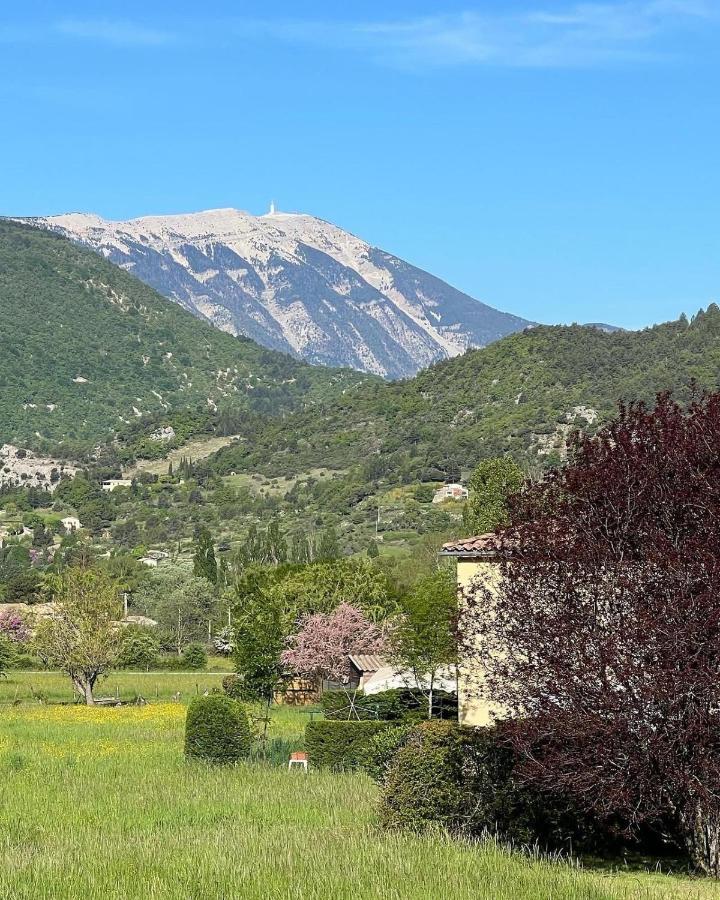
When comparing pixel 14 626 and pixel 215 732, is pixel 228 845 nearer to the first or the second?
pixel 215 732

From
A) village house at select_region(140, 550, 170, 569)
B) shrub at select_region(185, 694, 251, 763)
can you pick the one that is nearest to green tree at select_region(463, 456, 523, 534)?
shrub at select_region(185, 694, 251, 763)

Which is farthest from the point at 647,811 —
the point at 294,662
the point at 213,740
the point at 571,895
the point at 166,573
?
the point at 166,573

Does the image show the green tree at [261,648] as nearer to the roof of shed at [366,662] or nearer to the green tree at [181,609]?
the roof of shed at [366,662]

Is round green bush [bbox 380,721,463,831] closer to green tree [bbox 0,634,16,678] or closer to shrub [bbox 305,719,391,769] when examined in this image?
shrub [bbox 305,719,391,769]

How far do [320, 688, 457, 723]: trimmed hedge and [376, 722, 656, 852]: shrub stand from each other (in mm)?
18883

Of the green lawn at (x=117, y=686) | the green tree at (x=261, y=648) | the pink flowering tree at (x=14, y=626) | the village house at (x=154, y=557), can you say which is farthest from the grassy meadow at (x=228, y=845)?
the village house at (x=154, y=557)

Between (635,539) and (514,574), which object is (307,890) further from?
(635,539)

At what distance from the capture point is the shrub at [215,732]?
27312 mm

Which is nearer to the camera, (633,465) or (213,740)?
(633,465)

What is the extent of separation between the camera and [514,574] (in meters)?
15.9

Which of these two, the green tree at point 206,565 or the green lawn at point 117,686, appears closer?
the green lawn at point 117,686

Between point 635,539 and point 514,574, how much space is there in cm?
154

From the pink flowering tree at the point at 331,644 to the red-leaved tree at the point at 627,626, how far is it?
41.3 meters

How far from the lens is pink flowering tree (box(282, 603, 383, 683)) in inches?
2258
